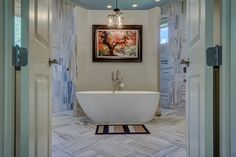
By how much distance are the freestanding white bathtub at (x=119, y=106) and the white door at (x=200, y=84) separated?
2294mm

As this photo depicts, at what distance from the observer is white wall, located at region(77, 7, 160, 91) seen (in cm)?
489

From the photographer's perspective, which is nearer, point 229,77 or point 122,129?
point 229,77

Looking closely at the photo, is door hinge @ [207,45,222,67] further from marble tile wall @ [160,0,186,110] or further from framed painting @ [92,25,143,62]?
marble tile wall @ [160,0,186,110]

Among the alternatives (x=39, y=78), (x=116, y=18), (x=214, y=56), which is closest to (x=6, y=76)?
(x=39, y=78)

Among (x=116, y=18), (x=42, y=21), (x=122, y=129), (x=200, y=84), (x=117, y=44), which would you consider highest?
(x=116, y=18)

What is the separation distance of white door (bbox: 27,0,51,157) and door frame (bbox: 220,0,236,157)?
983mm

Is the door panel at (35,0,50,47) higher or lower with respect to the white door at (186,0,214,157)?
higher

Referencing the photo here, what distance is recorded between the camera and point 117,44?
4.93m

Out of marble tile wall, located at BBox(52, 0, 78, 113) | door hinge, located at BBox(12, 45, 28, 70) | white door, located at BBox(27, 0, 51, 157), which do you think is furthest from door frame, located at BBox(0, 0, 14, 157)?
marble tile wall, located at BBox(52, 0, 78, 113)

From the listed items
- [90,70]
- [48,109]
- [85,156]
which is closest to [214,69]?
[48,109]

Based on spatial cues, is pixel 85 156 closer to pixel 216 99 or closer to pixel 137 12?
pixel 216 99

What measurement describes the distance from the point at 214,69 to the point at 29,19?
1.00 metres

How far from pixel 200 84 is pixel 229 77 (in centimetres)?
25

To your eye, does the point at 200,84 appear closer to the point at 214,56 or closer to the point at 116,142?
the point at 214,56
